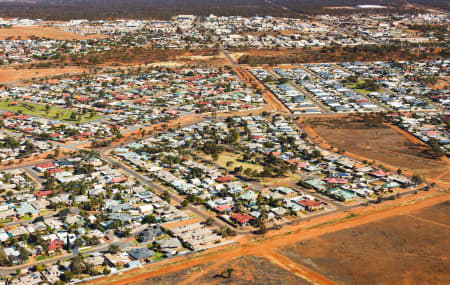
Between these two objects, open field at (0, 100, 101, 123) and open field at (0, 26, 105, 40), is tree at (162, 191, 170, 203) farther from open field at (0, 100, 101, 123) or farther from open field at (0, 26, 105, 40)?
open field at (0, 26, 105, 40)

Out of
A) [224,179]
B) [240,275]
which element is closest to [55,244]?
[240,275]

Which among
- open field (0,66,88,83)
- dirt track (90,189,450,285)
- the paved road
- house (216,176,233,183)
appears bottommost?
dirt track (90,189,450,285)

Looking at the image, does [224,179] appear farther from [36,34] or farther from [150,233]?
[36,34]

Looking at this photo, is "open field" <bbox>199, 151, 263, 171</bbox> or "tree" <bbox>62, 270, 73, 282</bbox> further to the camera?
"open field" <bbox>199, 151, 263, 171</bbox>

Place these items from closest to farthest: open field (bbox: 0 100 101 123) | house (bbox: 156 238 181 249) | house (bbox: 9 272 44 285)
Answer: house (bbox: 9 272 44 285) → house (bbox: 156 238 181 249) → open field (bbox: 0 100 101 123)

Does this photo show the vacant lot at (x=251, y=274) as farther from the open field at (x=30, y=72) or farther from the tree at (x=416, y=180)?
the open field at (x=30, y=72)

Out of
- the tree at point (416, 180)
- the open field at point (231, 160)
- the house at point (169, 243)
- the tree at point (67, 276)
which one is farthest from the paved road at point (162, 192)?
the tree at point (416, 180)

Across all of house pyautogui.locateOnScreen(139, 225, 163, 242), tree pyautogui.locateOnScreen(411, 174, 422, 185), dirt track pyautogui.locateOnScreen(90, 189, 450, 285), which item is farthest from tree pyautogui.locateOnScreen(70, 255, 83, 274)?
tree pyautogui.locateOnScreen(411, 174, 422, 185)

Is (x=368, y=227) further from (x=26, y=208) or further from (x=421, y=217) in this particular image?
(x=26, y=208)

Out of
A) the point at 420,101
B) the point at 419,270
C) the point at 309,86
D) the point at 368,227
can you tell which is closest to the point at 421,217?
the point at 368,227
